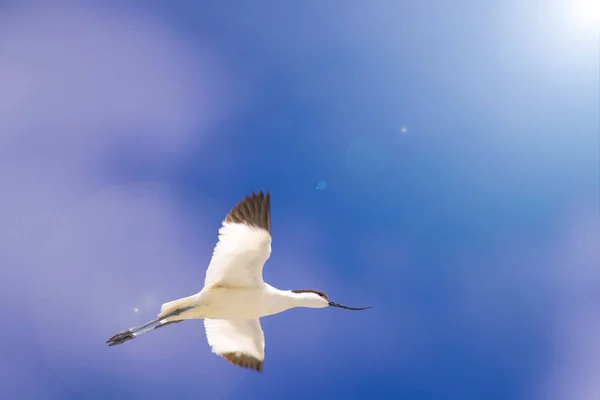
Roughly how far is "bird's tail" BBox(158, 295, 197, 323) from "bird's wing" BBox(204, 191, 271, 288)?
0.62 metres

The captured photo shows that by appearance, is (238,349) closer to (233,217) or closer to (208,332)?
(208,332)

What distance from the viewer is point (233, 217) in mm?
10578

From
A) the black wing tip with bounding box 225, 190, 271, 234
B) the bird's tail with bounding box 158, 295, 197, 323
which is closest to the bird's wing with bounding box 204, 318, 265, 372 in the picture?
the bird's tail with bounding box 158, 295, 197, 323

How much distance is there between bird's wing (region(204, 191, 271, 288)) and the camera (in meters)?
10.5

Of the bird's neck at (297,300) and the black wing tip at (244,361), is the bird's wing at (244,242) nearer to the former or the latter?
the bird's neck at (297,300)

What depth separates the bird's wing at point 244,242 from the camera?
10.5m

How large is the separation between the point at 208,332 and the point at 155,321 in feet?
4.65

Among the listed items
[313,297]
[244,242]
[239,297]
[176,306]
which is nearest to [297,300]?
[313,297]

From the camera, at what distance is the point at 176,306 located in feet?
36.6

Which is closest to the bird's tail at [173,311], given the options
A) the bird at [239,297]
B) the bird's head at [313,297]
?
the bird at [239,297]

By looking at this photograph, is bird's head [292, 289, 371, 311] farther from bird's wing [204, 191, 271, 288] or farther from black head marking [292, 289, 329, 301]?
bird's wing [204, 191, 271, 288]

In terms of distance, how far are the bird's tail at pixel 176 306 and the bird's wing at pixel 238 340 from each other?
58.7 inches

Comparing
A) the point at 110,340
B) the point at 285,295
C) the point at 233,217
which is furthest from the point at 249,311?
the point at 110,340

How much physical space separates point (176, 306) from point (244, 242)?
6.56 ft
